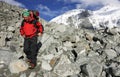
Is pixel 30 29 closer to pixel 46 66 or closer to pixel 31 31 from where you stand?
pixel 31 31

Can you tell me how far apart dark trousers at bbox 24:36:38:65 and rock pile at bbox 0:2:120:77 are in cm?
42

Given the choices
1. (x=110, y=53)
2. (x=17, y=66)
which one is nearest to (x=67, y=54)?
(x=110, y=53)

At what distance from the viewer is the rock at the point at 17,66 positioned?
46.7ft

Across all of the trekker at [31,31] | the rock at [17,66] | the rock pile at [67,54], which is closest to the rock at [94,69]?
the rock pile at [67,54]

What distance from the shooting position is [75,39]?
60.0 ft

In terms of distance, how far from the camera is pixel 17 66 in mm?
14344

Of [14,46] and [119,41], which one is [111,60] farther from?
[14,46]

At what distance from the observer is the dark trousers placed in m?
15.0

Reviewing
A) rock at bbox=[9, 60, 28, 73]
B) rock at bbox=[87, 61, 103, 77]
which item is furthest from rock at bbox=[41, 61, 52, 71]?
rock at bbox=[87, 61, 103, 77]

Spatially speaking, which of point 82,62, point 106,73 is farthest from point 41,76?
point 106,73

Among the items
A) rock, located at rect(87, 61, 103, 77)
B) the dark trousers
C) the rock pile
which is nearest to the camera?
rock, located at rect(87, 61, 103, 77)

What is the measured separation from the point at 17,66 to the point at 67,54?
329cm

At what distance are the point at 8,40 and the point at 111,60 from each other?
26.9 feet

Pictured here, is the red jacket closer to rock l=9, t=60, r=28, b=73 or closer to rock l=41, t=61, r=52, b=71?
rock l=9, t=60, r=28, b=73
